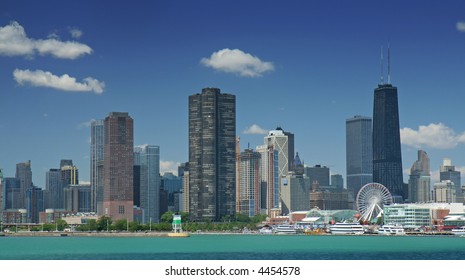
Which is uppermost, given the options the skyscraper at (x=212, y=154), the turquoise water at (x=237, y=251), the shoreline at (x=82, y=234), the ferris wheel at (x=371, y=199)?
the skyscraper at (x=212, y=154)

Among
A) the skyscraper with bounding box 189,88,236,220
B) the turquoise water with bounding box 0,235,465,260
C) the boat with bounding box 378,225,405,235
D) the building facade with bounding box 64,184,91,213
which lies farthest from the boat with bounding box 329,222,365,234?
the building facade with bounding box 64,184,91,213

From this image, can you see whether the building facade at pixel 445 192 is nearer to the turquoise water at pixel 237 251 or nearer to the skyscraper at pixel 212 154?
the skyscraper at pixel 212 154

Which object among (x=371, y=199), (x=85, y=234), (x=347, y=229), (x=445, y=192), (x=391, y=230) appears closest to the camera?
(x=391, y=230)

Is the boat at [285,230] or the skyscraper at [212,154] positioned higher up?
the skyscraper at [212,154]

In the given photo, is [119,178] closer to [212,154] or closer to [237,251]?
[212,154]

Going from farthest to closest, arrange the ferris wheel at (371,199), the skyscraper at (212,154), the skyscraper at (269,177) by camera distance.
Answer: the skyscraper at (269,177) → the skyscraper at (212,154) → the ferris wheel at (371,199)

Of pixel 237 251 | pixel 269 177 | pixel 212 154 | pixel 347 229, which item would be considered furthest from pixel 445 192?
pixel 237 251

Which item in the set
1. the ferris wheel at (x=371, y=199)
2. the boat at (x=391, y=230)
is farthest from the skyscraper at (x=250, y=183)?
the boat at (x=391, y=230)

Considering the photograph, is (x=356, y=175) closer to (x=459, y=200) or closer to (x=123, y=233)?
(x=459, y=200)
